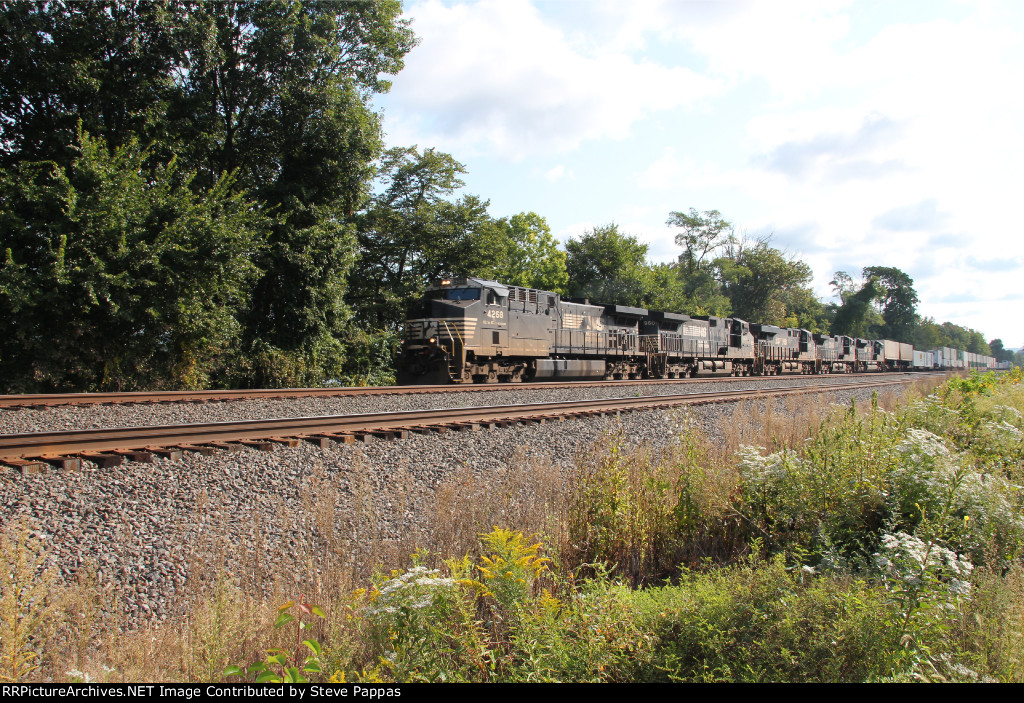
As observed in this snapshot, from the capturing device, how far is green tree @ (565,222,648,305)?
4606cm

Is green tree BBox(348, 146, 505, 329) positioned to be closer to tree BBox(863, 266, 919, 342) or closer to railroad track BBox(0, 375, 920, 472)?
railroad track BBox(0, 375, 920, 472)

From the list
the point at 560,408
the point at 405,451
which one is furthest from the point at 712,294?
the point at 405,451

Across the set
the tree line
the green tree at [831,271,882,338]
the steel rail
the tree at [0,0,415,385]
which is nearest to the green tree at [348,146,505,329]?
the tree line

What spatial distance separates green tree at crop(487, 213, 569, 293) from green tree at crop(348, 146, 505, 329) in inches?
493

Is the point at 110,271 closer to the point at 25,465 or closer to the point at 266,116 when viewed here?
the point at 266,116

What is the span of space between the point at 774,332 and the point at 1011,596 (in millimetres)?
36956

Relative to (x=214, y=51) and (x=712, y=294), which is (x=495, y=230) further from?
(x=712, y=294)

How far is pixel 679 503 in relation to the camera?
491 centimetres

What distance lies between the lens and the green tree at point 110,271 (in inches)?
499

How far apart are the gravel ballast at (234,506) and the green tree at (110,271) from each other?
31.8ft

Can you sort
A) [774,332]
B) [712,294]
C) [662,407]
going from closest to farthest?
[662,407] → [774,332] → [712,294]

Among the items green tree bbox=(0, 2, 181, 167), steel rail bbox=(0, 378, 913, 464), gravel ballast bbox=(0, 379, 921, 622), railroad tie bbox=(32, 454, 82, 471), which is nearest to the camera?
gravel ballast bbox=(0, 379, 921, 622)

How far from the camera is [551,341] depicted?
20.2 metres

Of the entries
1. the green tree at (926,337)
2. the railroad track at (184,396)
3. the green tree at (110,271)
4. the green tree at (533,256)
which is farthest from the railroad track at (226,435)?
the green tree at (926,337)
